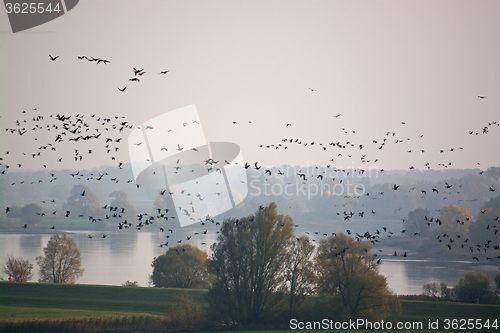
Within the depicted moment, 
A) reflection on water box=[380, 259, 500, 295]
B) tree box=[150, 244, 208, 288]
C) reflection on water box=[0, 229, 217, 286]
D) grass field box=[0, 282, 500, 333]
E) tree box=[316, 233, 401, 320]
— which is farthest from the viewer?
reflection on water box=[0, 229, 217, 286]

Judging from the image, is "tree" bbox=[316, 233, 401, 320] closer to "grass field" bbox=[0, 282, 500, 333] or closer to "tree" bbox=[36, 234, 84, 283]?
"grass field" bbox=[0, 282, 500, 333]

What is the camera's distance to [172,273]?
46094 millimetres

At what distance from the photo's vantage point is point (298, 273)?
34156 mm

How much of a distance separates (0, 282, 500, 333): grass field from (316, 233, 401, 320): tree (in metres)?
2.49

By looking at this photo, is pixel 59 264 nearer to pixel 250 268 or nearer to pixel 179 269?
pixel 179 269

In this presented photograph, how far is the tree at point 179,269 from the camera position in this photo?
4578 cm

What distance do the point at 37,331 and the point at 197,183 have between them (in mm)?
136238

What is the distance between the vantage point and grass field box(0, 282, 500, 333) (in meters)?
33.4

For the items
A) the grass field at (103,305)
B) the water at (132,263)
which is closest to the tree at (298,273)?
the grass field at (103,305)

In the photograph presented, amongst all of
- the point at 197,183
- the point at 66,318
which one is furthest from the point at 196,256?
the point at 197,183

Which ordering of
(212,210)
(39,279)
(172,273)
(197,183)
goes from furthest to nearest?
1. (197,183)
2. (212,210)
3. (39,279)
4. (172,273)

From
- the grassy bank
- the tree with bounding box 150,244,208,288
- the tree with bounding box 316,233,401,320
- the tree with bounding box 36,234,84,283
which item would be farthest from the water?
the tree with bounding box 316,233,401,320

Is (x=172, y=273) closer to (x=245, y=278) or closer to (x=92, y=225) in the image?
(x=245, y=278)

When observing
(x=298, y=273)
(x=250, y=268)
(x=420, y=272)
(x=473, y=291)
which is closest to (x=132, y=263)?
(x=250, y=268)
